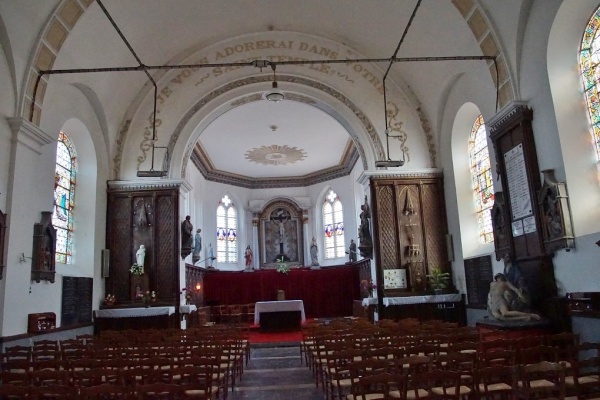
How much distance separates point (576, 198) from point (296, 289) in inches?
609

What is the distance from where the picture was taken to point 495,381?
533cm

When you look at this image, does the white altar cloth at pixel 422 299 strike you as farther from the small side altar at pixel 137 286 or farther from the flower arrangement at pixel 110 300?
the flower arrangement at pixel 110 300

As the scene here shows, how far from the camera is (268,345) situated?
41.6 feet

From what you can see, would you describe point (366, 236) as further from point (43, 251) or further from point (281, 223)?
point (281, 223)

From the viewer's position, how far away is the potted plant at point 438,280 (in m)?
13.8

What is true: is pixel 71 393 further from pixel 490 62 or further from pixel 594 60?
pixel 490 62

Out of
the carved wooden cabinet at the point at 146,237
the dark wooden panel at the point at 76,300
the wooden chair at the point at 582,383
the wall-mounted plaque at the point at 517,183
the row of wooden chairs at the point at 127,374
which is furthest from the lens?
the carved wooden cabinet at the point at 146,237

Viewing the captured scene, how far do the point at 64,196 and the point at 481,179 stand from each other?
428 inches

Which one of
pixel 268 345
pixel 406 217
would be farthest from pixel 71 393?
pixel 406 217

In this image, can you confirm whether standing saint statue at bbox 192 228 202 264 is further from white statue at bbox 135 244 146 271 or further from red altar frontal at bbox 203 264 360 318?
white statue at bbox 135 244 146 271

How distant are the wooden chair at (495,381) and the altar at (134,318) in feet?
32.5

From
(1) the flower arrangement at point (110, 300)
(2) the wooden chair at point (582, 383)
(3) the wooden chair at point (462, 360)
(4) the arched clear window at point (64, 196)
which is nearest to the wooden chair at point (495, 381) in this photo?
(3) the wooden chair at point (462, 360)

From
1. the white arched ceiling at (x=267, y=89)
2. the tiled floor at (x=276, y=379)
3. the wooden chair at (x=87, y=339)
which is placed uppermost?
the white arched ceiling at (x=267, y=89)

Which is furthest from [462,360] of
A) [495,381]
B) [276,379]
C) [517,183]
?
[517,183]
